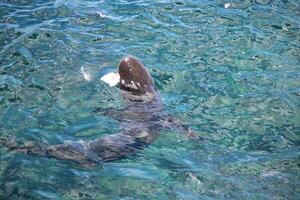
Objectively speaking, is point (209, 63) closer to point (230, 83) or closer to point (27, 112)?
point (230, 83)

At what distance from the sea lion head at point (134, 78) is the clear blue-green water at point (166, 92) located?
19.9 inches

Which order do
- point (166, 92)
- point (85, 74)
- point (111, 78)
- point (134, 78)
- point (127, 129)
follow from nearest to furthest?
1. point (127, 129)
2. point (134, 78)
3. point (166, 92)
4. point (111, 78)
5. point (85, 74)

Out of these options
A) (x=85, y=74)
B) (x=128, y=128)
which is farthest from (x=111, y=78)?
(x=128, y=128)

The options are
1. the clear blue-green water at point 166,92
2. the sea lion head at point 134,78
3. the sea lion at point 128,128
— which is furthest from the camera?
the sea lion head at point 134,78

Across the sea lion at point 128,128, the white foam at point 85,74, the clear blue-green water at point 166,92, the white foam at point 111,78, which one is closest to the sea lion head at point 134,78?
the sea lion at point 128,128

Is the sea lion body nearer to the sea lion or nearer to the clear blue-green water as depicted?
the sea lion

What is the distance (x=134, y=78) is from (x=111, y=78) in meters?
0.77

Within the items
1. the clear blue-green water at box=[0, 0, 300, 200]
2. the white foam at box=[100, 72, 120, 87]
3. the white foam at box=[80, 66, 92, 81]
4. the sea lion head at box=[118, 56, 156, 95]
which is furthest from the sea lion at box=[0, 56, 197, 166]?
the white foam at box=[80, 66, 92, 81]

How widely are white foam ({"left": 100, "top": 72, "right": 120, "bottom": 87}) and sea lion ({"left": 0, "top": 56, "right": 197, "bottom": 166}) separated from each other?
0.26m

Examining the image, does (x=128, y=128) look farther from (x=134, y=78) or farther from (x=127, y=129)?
(x=134, y=78)

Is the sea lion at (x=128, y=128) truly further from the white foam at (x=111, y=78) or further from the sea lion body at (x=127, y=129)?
the white foam at (x=111, y=78)

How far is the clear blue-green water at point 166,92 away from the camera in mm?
6473

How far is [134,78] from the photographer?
27.9 ft

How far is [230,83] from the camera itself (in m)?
9.20
